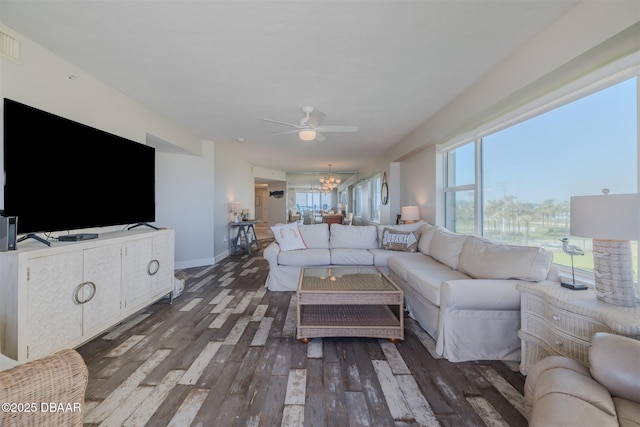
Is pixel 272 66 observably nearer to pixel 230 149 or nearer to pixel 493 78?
pixel 493 78

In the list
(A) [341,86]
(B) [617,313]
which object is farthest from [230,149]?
(B) [617,313]

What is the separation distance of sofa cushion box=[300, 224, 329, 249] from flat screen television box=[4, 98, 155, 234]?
2.29 metres

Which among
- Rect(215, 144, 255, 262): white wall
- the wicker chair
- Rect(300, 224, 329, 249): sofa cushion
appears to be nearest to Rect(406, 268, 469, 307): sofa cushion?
Rect(300, 224, 329, 249): sofa cushion

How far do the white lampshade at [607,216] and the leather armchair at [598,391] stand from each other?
591mm

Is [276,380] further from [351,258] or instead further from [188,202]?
[188,202]

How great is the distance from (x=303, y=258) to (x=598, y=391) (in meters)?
3.03

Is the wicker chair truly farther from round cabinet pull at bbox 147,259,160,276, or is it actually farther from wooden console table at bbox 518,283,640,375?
wooden console table at bbox 518,283,640,375

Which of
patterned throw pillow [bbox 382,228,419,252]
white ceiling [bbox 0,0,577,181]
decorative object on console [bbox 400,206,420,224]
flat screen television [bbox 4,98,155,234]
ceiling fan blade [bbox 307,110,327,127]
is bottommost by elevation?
patterned throw pillow [bbox 382,228,419,252]

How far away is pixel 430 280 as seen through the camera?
2402 millimetres

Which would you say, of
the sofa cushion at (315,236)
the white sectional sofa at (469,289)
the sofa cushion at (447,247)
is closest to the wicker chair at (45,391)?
the white sectional sofa at (469,289)

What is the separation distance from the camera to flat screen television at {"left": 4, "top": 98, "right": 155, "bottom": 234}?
5.78 feet

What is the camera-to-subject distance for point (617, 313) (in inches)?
53.5

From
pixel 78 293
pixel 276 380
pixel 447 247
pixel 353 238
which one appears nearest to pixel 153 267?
pixel 78 293

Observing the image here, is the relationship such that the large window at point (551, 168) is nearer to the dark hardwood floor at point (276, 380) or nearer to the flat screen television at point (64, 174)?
the dark hardwood floor at point (276, 380)
